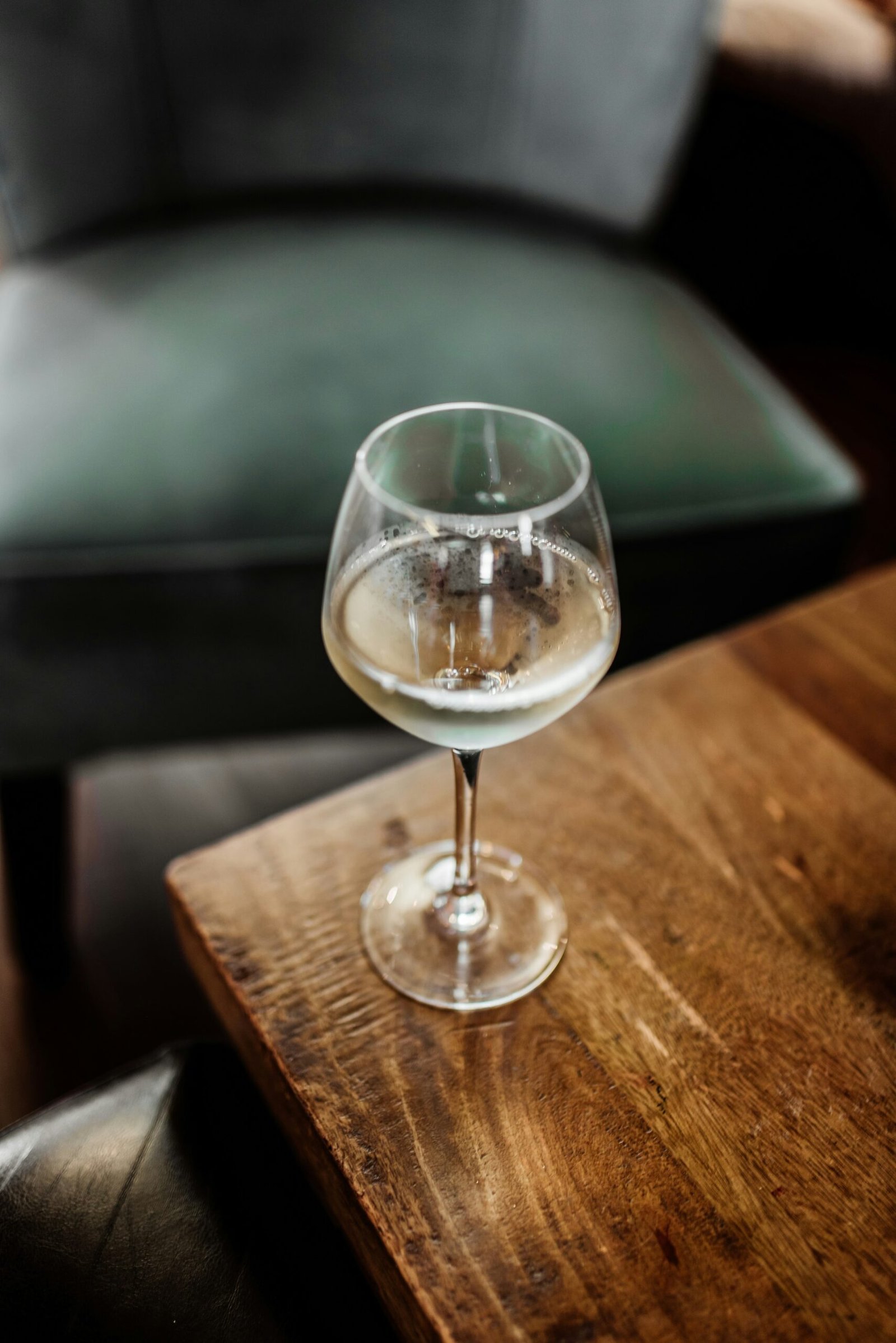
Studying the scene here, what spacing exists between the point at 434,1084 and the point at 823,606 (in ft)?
1.15

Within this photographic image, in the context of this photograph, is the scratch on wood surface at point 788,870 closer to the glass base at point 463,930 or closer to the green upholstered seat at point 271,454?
the glass base at point 463,930

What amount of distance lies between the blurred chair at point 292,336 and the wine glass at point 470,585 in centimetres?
35

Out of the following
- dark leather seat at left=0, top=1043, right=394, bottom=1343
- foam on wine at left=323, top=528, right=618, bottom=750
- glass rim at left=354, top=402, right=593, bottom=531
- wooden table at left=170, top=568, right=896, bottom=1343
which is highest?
glass rim at left=354, top=402, right=593, bottom=531

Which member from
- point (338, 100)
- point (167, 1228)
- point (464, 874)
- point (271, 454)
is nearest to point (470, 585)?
point (464, 874)

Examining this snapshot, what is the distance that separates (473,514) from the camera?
417 mm

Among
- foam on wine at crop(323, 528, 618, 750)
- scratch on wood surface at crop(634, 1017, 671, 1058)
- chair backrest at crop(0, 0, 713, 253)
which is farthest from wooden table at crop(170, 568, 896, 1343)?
chair backrest at crop(0, 0, 713, 253)

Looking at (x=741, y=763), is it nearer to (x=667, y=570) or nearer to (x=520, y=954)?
(x=520, y=954)

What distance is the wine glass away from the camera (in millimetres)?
364

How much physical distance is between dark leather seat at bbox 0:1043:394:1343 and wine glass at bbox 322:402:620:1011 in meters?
0.10

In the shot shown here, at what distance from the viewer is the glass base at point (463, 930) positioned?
0.43 m

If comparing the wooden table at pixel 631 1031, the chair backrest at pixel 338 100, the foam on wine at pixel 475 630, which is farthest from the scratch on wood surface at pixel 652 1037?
the chair backrest at pixel 338 100

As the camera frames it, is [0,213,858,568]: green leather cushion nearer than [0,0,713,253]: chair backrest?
Yes

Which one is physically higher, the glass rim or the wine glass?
the glass rim

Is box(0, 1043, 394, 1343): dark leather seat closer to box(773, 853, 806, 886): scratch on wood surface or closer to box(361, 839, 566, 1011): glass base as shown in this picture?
box(361, 839, 566, 1011): glass base
